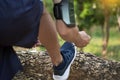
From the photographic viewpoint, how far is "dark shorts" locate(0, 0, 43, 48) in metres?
1.54

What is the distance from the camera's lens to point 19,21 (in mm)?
1577

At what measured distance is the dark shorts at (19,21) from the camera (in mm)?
1541

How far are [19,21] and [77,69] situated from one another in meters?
1.54

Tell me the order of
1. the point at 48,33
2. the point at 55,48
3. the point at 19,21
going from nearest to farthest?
the point at 19,21, the point at 48,33, the point at 55,48

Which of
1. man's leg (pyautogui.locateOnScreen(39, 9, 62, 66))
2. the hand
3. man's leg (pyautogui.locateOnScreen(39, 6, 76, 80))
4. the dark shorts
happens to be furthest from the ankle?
the dark shorts

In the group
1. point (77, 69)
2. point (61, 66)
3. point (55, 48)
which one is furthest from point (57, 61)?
point (77, 69)

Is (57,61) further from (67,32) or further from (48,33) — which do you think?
(67,32)

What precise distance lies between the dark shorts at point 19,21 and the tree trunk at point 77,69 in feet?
4.48

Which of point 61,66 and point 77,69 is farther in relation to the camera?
point 77,69

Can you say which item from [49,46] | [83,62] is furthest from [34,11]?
[83,62]

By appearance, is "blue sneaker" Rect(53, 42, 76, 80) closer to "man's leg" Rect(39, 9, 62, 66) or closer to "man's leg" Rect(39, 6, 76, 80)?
"man's leg" Rect(39, 6, 76, 80)

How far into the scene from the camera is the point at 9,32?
1572mm

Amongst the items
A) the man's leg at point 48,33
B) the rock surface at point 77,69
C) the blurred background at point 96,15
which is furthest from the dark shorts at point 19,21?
the blurred background at point 96,15

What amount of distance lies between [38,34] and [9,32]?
7.7 inches
